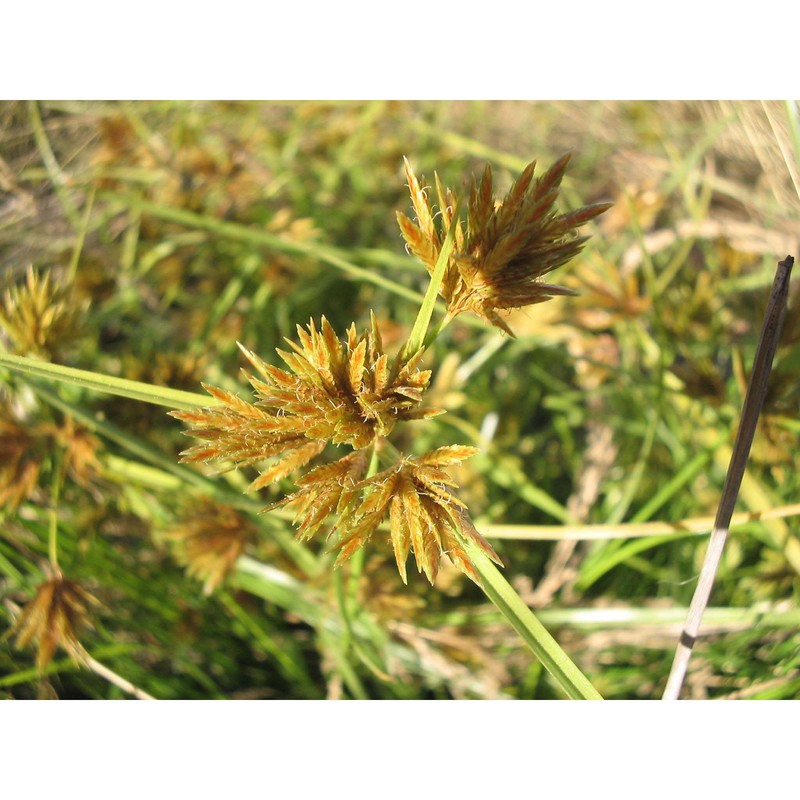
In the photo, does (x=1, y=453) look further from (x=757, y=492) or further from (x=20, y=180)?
(x=757, y=492)

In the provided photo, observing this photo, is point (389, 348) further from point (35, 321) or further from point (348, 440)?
point (348, 440)

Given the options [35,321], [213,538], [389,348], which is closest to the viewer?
[35,321]

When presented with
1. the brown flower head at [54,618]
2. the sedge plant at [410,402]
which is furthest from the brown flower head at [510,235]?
the brown flower head at [54,618]

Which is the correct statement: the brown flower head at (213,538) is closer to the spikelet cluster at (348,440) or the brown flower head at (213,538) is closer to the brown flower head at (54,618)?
the brown flower head at (54,618)

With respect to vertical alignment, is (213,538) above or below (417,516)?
below

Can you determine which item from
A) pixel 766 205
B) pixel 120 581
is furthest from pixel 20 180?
pixel 766 205

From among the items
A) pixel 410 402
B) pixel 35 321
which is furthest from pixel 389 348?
pixel 410 402

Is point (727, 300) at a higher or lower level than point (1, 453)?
higher
